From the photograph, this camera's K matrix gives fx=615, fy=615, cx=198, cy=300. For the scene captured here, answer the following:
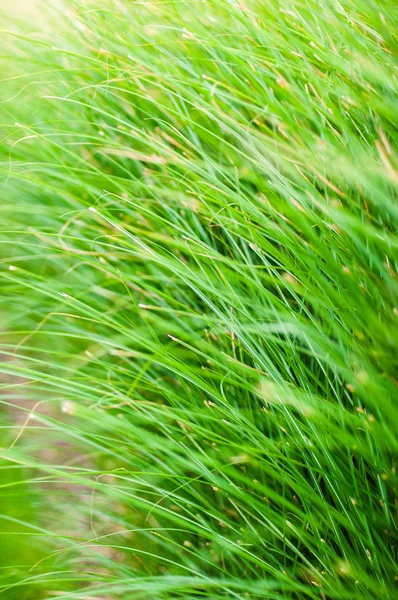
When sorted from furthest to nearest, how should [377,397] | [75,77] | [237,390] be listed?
[75,77] < [237,390] < [377,397]

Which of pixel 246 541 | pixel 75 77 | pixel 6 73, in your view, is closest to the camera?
pixel 246 541

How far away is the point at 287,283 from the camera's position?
3.42 ft

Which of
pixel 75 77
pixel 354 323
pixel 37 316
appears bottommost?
pixel 37 316

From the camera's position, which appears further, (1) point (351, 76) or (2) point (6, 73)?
(2) point (6, 73)

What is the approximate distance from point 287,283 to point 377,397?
1.25 ft

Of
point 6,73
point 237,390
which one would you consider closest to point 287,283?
point 237,390

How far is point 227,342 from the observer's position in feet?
3.67

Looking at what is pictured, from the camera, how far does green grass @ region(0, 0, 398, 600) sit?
87 cm

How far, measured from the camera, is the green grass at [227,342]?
87cm

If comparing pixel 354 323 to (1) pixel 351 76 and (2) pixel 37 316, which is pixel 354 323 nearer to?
(1) pixel 351 76

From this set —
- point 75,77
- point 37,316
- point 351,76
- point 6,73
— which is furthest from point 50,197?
point 351,76

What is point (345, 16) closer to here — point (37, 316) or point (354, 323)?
point (354, 323)

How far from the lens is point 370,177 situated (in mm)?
831

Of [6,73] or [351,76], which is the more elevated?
[351,76]
